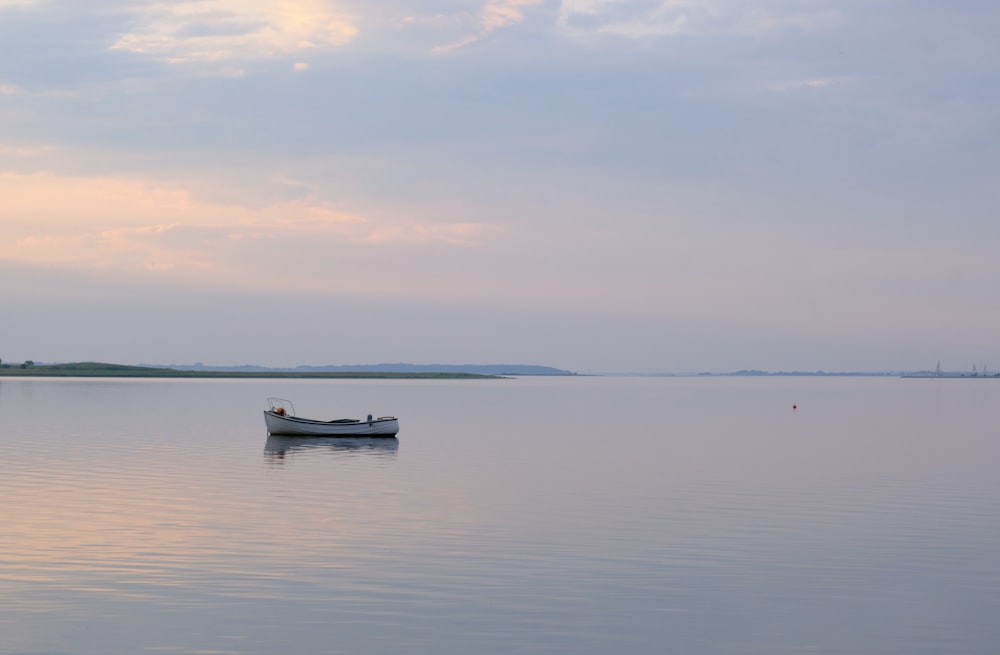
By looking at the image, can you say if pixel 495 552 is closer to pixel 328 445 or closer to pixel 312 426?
pixel 328 445

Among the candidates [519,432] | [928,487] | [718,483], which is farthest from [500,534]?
[519,432]

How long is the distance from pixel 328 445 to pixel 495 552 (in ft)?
145

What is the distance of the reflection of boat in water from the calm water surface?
77.4 inches

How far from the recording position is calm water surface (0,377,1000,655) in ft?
67.6

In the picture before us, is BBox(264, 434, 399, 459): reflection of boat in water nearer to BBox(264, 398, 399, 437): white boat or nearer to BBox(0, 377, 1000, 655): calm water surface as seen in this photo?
BBox(264, 398, 399, 437): white boat

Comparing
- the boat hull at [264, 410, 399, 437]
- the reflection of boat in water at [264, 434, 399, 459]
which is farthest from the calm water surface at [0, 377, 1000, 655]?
the boat hull at [264, 410, 399, 437]

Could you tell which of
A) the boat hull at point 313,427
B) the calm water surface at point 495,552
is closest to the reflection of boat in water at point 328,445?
the boat hull at point 313,427

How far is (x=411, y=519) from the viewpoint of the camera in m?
35.1

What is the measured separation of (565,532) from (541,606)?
9.95 meters

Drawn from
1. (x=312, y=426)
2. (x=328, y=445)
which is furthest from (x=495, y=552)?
(x=312, y=426)

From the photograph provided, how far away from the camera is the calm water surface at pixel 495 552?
2059cm

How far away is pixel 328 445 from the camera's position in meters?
71.5

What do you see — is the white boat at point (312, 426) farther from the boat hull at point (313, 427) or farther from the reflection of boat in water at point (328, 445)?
the reflection of boat in water at point (328, 445)

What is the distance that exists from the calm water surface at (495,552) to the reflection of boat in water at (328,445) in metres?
1.97
